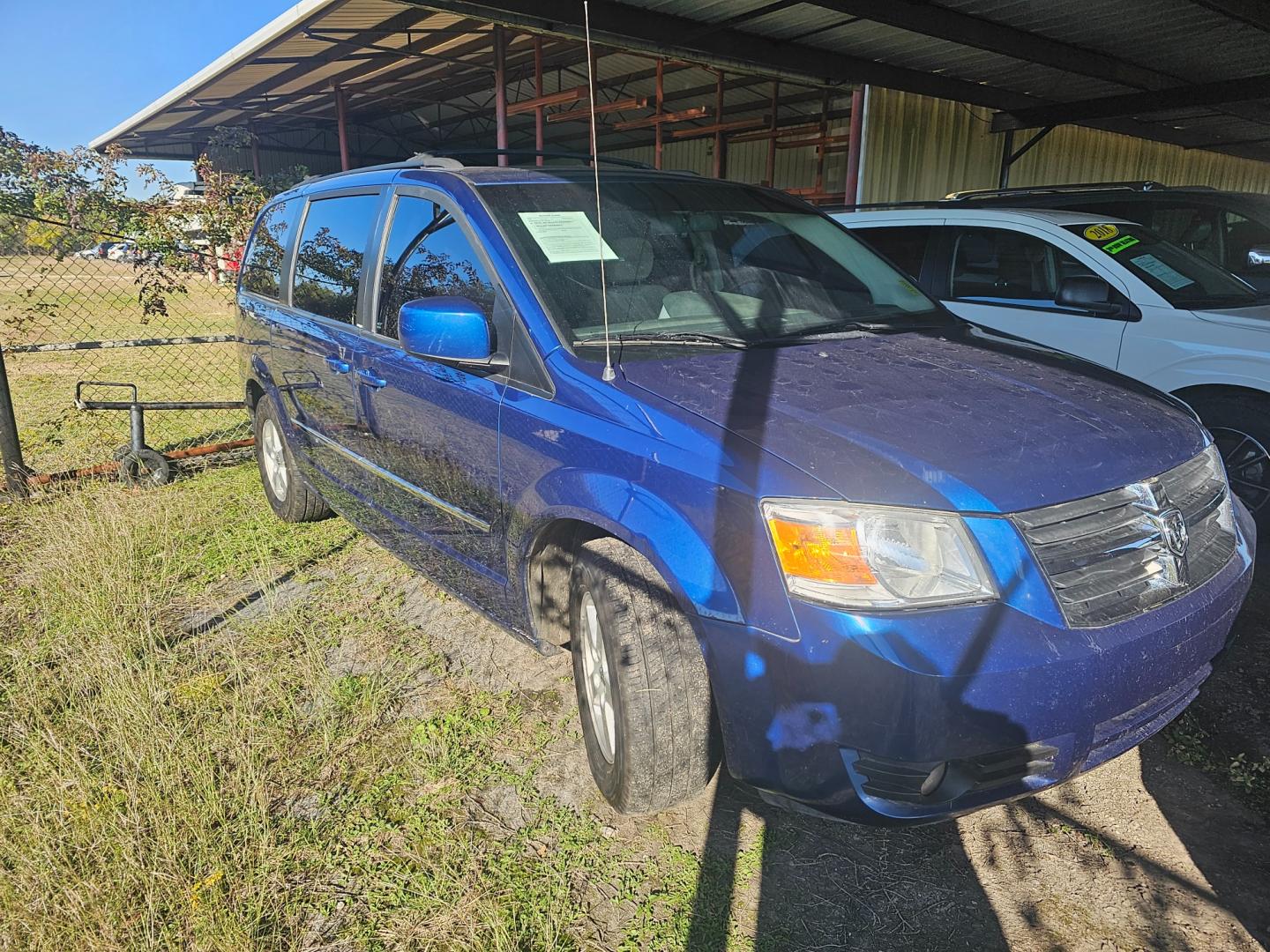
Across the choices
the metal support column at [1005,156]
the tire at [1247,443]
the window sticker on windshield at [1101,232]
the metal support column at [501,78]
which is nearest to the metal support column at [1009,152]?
the metal support column at [1005,156]

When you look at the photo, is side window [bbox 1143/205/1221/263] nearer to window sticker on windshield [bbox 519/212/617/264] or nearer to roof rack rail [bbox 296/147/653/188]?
roof rack rail [bbox 296/147/653/188]

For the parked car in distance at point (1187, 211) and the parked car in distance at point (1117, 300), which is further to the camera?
the parked car in distance at point (1187, 211)

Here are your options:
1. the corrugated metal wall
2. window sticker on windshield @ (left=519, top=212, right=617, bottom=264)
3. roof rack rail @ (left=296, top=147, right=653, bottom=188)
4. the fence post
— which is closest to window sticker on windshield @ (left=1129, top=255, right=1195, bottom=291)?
roof rack rail @ (left=296, top=147, right=653, bottom=188)

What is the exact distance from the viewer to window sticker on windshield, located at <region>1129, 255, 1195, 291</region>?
4.35 m

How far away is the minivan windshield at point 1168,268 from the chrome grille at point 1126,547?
2.60 metres

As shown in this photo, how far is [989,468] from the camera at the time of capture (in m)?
1.87

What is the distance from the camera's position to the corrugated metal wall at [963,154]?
31.6ft

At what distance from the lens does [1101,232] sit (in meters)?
4.59

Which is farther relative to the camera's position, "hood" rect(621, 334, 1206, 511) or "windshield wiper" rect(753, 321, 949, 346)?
"windshield wiper" rect(753, 321, 949, 346)

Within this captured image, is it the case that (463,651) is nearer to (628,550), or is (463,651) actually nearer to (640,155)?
(628,550)

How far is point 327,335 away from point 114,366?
8.25 meters

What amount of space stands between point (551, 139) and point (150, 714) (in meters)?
20.2

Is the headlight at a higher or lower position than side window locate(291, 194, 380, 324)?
lower

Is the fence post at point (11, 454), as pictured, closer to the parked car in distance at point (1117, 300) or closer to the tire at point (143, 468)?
the tire at point (143, 468)
